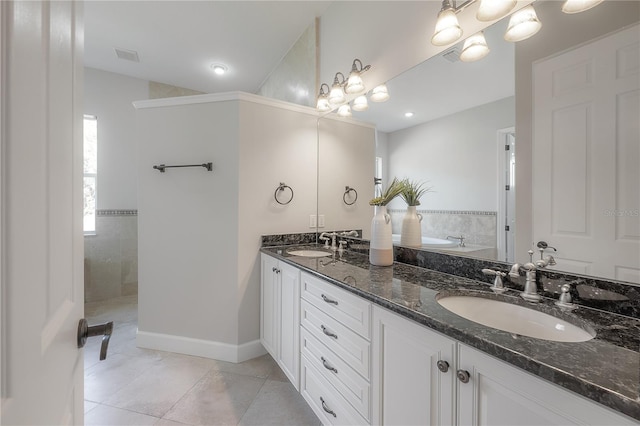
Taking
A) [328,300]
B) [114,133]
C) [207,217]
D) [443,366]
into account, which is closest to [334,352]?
[328,300]

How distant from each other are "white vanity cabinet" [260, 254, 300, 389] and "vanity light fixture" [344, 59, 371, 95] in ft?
4.50

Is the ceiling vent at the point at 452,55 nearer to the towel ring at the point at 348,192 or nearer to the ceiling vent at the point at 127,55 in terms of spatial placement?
the towel ring at the point at 348,192

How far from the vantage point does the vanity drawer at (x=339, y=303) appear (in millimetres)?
1158

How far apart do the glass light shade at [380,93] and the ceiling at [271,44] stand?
0.05 m

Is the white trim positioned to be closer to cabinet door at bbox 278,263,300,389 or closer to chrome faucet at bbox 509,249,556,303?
cabinet door at bbox 278,263,300,389

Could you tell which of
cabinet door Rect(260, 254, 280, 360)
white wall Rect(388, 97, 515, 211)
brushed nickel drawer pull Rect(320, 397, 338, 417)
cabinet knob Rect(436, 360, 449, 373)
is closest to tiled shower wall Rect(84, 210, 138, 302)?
cabinet door Rect(260, 254, 280, 360)

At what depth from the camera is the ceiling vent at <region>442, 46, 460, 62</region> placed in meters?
1.45

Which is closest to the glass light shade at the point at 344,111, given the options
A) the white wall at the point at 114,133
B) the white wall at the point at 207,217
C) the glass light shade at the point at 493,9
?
the white wall at the point at 207,217

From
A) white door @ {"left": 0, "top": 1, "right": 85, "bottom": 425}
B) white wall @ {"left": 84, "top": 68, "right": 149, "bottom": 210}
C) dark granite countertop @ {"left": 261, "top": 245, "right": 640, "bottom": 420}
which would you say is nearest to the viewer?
white door @ {"left": 0, "top": 1, "right": 85, "bottom": 425}

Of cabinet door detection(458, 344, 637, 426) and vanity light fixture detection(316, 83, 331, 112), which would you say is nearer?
cabinet door detection(458, 344, 637, 426)

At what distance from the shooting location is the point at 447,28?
1365 mm

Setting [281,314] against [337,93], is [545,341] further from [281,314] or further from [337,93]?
[337,93]

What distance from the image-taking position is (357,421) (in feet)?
3.87

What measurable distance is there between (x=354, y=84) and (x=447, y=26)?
31.4 inches
